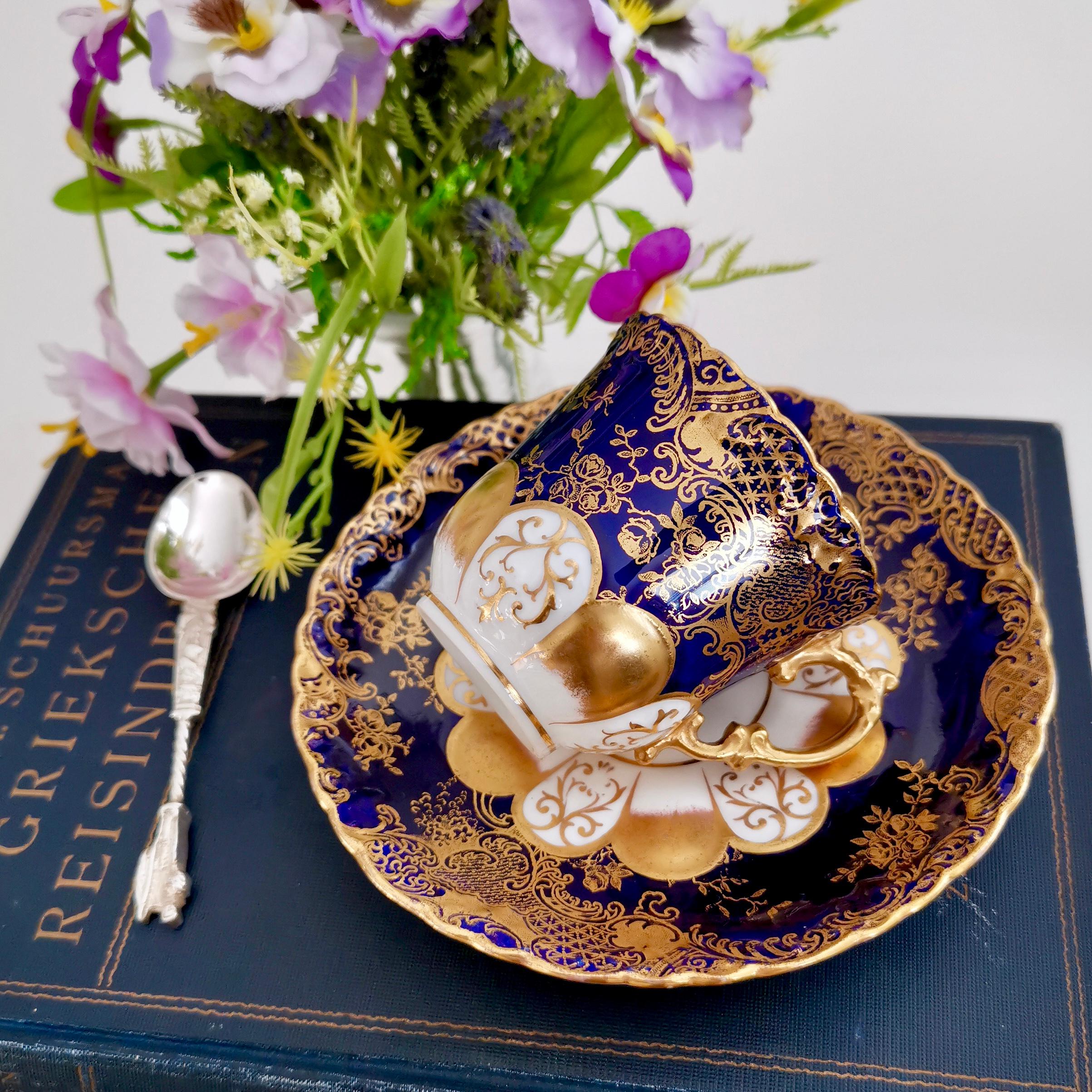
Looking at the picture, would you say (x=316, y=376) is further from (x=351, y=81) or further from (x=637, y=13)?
(x=637, y=13)

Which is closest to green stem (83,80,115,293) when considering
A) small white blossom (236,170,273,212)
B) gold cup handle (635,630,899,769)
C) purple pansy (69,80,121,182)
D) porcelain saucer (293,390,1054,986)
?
purple pansy (69,80,121,182)

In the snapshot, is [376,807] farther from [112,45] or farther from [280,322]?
[112,45]

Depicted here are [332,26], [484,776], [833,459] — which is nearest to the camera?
[332,26]

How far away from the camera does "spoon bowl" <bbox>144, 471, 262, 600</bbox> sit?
756mm

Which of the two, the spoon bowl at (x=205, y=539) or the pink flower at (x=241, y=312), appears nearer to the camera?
the pink flower at (x=241, y=312)

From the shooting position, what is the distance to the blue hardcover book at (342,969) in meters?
0.54

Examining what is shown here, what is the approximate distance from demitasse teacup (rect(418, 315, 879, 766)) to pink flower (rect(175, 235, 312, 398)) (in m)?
0.15

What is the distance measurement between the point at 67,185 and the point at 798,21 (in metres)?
0.46

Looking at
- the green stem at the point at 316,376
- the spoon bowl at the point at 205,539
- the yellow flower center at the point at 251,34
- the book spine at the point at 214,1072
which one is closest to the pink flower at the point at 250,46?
the yellow flower center at the point at 251,34

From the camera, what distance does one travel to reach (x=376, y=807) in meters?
0.58

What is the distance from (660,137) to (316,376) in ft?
0.73

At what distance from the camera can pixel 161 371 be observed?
676 millimetres

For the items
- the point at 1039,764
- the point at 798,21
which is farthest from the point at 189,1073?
the point at 798,21

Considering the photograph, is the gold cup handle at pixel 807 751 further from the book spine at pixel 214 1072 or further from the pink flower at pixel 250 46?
the pink flower at pixel 250 46
